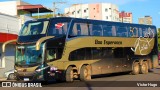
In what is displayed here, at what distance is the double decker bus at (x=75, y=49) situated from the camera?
19.8m

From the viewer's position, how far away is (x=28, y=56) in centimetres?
→ 1992

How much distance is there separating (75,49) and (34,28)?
2.85 m

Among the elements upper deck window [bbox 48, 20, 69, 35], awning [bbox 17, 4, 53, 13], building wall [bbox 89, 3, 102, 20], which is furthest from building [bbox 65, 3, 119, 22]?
upper deck window [bbox 48, 20, 69, 35]

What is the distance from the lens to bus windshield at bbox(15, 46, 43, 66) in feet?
64.6

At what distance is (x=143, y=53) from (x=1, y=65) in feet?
42.3

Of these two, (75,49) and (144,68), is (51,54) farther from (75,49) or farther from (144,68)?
(144,68)

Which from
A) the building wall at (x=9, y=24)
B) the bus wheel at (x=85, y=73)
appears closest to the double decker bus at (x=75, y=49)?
the bus wheel at (x=85, y=73)

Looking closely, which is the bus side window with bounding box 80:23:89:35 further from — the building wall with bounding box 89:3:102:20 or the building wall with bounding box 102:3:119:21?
the building wall with bounding box 89:3:102:20

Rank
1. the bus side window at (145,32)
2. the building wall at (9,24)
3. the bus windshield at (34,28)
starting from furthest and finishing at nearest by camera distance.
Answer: the building wall at (9,24), the bus side window at (145,32), the bus windshield at (34,28)

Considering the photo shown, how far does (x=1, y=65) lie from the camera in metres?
32.4

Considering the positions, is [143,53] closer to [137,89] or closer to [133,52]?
[133,52]

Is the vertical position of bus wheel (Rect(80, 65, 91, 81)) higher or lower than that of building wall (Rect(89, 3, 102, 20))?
lower

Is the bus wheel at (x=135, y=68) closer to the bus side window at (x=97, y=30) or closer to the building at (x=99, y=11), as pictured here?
the bus side window at (x=97, y=30)

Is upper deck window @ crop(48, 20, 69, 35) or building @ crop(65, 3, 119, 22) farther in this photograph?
building @ crop(65, 3, 119, 22)
